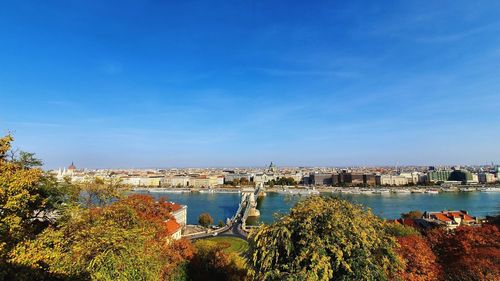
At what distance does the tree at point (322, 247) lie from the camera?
7371 millimetres

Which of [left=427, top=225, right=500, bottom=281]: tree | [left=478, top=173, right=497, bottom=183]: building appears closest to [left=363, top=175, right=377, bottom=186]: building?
[left=478, top=173, right=497, bottom=183]: building

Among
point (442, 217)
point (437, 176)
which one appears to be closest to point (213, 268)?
point (442, 217)

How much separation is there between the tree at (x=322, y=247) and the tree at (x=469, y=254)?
2.53 metres

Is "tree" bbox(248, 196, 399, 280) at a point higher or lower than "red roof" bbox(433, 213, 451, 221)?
higher

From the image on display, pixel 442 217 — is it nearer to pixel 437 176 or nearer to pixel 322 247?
pixel 322 247

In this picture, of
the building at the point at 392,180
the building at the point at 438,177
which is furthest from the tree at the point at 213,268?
the building at the point at 438,177

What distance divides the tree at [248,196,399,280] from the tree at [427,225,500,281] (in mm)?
2527

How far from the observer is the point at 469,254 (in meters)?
12.0

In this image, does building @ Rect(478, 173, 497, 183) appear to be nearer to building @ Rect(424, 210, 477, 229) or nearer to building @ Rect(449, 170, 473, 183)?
building @ Rect(449, 170, 473, 183)

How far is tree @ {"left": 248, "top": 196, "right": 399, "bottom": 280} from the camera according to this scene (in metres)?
7.37

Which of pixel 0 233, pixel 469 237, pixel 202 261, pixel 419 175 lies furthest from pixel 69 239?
pixel 419 175

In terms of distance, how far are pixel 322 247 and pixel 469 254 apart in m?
8.09

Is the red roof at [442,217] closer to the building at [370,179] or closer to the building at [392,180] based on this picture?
the building at [370,179]

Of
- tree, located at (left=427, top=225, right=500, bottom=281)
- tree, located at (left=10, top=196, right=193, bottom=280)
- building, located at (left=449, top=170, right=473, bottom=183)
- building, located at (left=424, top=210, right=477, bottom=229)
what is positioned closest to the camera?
tree, located at (left=10, top=196, right=193, bottom=280)
